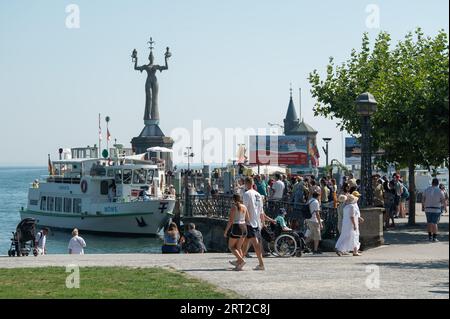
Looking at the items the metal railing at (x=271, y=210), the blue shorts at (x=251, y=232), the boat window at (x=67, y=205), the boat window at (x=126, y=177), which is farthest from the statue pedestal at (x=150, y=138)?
the blue shorts at (x=251, y=232)

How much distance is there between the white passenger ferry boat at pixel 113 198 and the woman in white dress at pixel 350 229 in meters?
31.6

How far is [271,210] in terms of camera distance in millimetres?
29750

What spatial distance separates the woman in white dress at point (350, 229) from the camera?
21.4 metres

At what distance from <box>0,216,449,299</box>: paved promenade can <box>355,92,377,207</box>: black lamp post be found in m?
1.43

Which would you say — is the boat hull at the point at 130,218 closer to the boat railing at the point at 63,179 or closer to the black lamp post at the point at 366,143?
the boat railing at the point at 63,179

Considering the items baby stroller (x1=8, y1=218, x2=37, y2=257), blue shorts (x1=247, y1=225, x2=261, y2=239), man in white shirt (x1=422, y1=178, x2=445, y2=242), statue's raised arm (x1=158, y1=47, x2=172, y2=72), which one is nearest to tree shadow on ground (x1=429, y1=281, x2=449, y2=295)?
blue shorts (x1=247, y1=225, x2=261, y2=239)

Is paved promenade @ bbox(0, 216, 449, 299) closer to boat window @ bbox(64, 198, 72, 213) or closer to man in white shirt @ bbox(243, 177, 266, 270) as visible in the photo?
man in white shirt @ bbox(243, 177, 266, 270)

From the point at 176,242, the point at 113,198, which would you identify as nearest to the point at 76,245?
the point at 176,242
